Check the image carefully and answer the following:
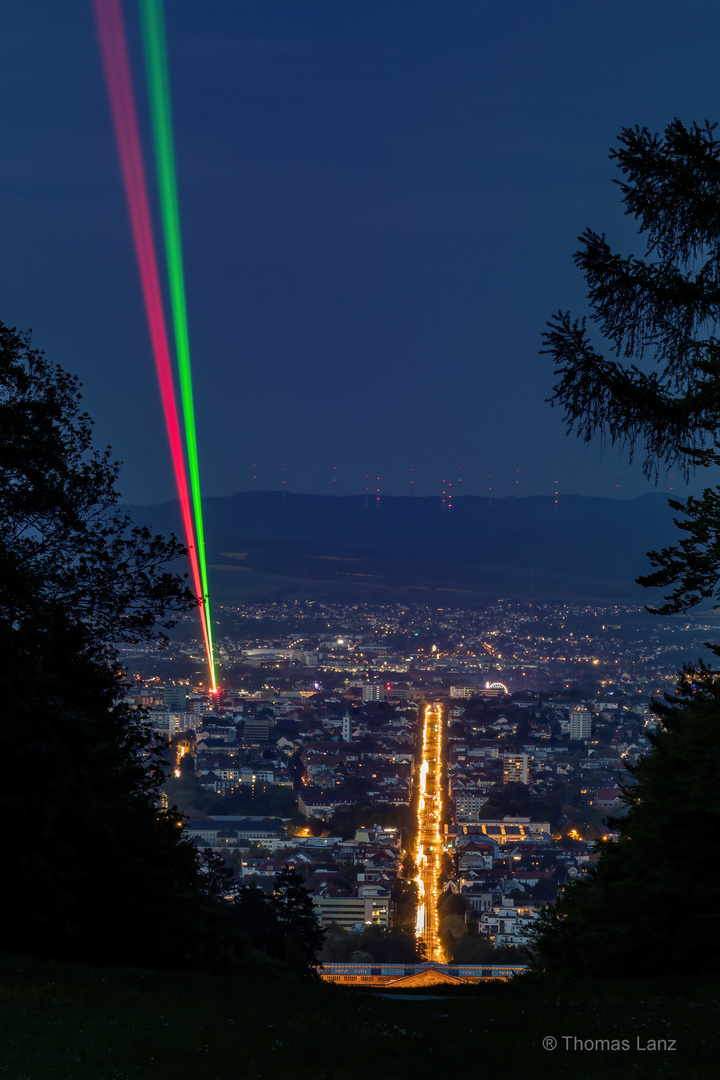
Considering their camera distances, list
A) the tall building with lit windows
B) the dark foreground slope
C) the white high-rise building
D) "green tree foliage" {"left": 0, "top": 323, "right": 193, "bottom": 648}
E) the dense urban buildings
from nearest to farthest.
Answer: "green tree foliage" {"left": 0, "top": 323, "right": 193, "bottom": 648} < the dense urban buildings < the tall building with lit windows < the white high-rise building < the dark foreground slope

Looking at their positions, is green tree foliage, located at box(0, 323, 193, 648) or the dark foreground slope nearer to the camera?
green tree foliage, located at box(0, 323, 193, 648)

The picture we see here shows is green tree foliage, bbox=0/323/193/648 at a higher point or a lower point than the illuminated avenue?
higher

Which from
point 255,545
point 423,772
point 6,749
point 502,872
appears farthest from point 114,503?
point 255,545

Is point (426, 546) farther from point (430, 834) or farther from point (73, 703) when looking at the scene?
point (73, 703)

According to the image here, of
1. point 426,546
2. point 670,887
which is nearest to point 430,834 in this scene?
point 670,887

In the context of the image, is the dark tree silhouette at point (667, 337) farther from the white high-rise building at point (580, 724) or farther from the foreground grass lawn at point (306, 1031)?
the white high-rise building at point (580, 724)

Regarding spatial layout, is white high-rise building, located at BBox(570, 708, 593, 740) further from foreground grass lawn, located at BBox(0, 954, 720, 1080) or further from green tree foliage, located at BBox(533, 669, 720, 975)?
foreground grass lawn, located at BBox(0, 954, 720, 1080)

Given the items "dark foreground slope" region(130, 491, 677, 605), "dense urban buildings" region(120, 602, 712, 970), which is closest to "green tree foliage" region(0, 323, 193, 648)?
"dense urban buildings" region(120, 602, 712, 970)

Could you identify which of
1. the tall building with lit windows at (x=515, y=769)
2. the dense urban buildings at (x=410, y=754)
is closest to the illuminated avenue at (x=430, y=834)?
the dense urban buildings at (x=410, y=754)
